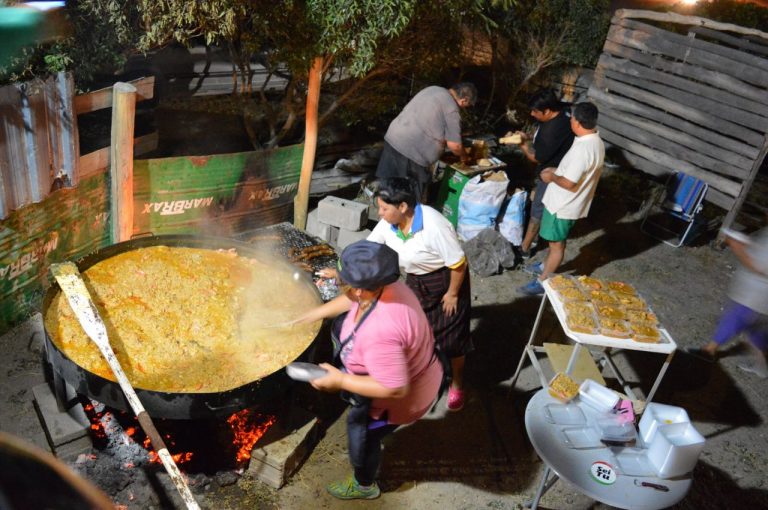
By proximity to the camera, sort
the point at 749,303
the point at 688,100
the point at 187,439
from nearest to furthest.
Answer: the point at 187,439 → the point at 749,303 → the point at 688,100

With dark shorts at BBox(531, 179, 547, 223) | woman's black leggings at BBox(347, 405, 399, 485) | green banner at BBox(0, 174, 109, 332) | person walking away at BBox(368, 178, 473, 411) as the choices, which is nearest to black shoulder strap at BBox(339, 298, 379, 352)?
woman's black leggings at BBox(347, 405, 399, 485)

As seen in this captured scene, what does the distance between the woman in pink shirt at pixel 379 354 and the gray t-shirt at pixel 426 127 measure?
3.88 m

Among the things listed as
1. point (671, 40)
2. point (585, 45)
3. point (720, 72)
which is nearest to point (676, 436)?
point (720, 72)

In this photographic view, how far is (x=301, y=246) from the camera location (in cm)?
631

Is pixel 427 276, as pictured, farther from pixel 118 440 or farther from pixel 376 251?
pixel 118 440

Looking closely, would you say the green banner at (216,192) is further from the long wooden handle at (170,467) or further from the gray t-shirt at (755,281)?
the gray t-shirt at (755,281)

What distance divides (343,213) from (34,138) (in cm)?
355

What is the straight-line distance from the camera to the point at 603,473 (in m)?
3.90

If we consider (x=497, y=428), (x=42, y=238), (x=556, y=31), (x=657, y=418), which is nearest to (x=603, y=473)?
(x=657, y=418)

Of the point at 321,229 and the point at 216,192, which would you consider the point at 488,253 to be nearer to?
the point at 321,229

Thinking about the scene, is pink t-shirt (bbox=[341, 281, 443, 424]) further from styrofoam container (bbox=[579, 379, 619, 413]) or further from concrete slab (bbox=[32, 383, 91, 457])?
concrete slab (bbox=[32, 383, 91, 457])

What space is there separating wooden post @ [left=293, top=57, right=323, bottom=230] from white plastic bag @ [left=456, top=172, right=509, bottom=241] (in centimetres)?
219

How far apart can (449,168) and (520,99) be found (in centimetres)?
677

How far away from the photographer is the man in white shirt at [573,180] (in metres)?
6.33
